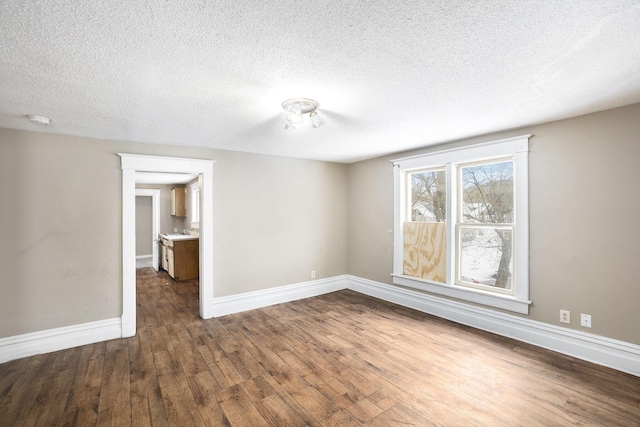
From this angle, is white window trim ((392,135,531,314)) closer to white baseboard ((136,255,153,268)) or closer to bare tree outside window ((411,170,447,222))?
bare tree outside window ((411,170,447,222))

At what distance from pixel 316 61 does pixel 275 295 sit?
3602mm

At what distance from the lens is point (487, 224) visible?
136 inches

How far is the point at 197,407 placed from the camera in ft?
6.88

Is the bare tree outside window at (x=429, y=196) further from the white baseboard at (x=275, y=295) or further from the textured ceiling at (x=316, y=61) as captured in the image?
the white baseboard at (x=275, y=295)

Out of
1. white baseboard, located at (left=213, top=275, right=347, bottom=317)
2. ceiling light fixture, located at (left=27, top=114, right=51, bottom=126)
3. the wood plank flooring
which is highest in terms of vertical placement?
ceiling light fixture, located at (left=27, top=114, right=51, bottom=126)

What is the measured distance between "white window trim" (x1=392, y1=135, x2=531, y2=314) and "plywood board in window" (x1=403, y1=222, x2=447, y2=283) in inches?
2.9

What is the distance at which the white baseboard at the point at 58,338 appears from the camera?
2832 mm

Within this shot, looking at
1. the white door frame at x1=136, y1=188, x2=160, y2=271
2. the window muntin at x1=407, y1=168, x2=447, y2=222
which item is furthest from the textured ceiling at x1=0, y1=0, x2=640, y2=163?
the white door frame at x1=136, y1=188, x2=160, y2=271

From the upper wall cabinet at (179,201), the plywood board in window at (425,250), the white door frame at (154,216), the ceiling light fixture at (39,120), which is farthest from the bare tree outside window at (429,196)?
the white door frame at (154,216)

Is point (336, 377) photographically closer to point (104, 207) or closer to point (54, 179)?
point (104, 207)

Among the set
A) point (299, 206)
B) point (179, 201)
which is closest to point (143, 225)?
point (179, 201)

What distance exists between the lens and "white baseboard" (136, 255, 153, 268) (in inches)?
294

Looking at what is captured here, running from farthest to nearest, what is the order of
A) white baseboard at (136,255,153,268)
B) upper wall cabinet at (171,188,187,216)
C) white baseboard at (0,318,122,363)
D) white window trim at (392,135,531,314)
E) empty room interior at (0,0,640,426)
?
1. white baseboard at (136,255,153,268)
2. upper wall cabinet at (171,188,187,216)
3. white window trim at (392,135,531,314)
4. white baseboard at (0,318,122,363)
5. empty room interior at (0,0,640,426)

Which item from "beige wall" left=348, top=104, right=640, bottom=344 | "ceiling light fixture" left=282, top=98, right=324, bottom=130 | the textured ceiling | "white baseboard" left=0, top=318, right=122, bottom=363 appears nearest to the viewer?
the textured ceiling
